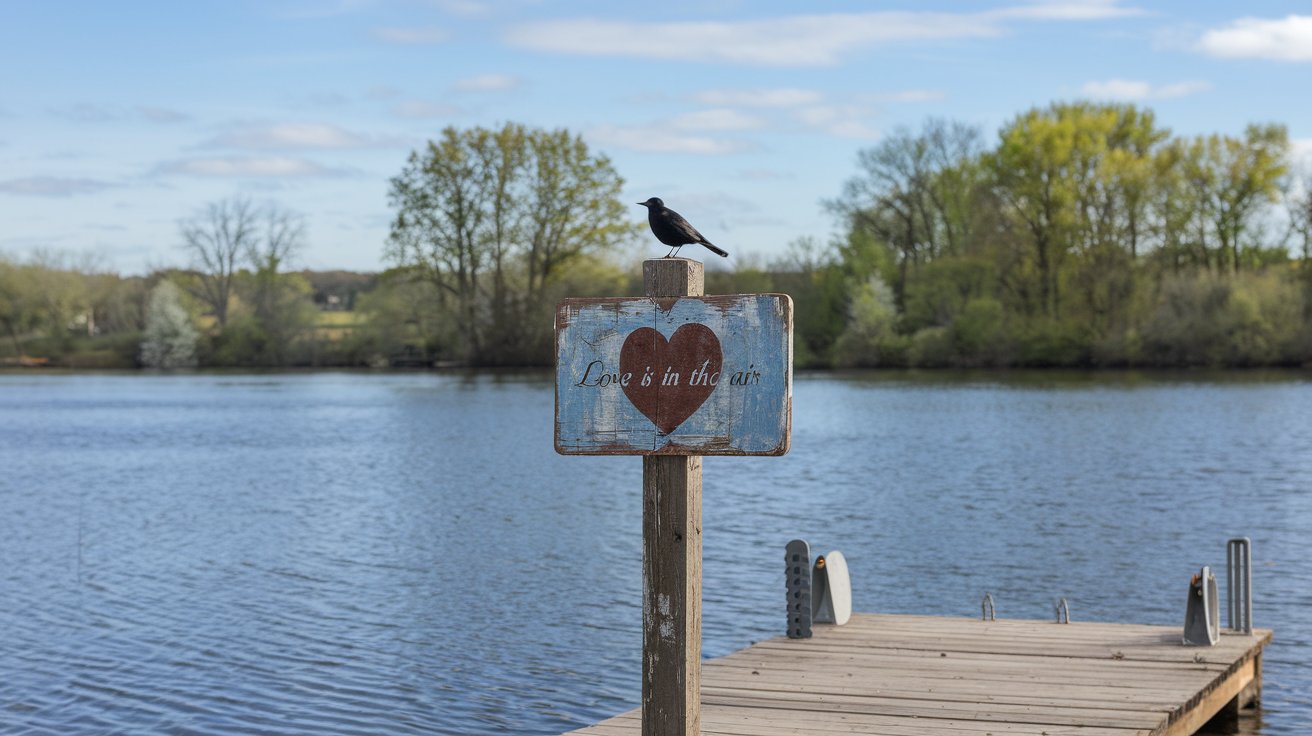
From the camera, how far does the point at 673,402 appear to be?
525 cm

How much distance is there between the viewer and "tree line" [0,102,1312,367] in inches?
2445

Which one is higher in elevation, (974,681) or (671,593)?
(671,593)

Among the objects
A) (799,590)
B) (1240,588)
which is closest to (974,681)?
(799,590)

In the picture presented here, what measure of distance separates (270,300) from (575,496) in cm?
6667

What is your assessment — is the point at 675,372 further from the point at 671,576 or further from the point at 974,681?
the point at 974,681

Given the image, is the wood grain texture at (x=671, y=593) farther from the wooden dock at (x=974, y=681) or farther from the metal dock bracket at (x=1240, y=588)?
the metal dock bracket at (x=1240, y=588)

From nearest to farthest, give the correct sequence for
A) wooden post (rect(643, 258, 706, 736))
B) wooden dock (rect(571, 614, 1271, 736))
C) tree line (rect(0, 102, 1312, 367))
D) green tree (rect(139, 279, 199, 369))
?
wooden post (rect(643, 258, 706, 736)) < wooden dock (rect(571, 614, 1271, 736)) < tree line (rect(0, 102, 1312, 367)) < green tree (rect(139, 279, 199, 369))

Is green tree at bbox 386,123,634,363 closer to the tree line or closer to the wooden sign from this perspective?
the tree line

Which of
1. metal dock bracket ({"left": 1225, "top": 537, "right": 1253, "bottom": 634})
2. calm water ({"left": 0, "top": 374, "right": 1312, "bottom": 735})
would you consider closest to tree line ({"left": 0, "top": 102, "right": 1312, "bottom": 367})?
calm water ({"left": 0, "top": 374, "right": 1312, "bottom": 735})

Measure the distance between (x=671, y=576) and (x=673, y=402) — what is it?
0.69 meters

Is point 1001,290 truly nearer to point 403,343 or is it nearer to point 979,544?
point 403,343

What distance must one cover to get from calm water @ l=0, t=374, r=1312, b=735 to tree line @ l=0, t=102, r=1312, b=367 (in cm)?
2247

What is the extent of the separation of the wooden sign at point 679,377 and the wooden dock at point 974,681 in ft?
8.89

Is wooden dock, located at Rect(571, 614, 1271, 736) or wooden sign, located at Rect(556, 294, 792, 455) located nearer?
wooden sign, located at Rect(556, 294, 792, 455)
